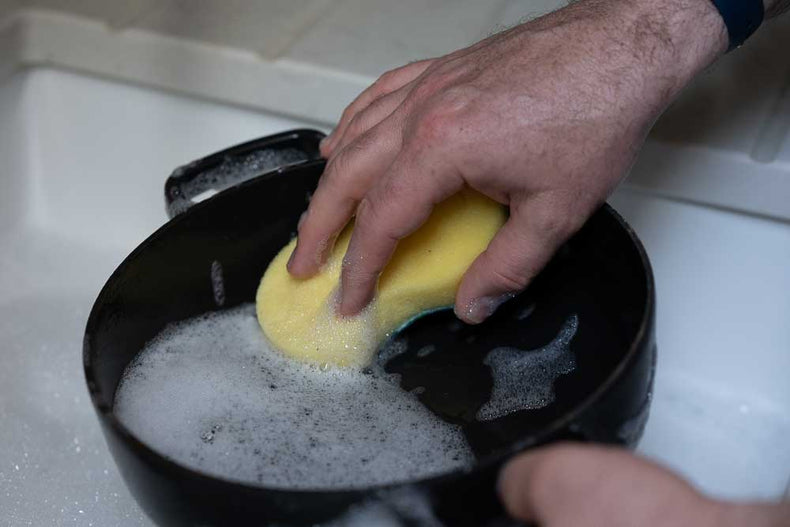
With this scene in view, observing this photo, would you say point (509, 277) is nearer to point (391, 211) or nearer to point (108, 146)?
point (391, 211)

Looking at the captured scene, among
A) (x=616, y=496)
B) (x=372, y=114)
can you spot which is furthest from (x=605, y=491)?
(x=372, y=114)

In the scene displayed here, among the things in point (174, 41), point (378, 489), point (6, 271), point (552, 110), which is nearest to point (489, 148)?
point (552, 110)

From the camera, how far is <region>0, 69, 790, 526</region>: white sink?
668 millimetres

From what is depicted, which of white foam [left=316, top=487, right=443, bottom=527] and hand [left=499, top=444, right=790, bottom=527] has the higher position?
hand [left=499, top=444, right=790, bottom=527]

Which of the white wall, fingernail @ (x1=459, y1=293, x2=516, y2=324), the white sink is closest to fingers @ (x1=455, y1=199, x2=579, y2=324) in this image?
fingernail @ (x1=459, y1=293, x2=516, y2=324)

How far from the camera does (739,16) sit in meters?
0.55

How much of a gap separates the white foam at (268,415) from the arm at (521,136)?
60mm

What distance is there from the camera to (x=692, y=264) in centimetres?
71

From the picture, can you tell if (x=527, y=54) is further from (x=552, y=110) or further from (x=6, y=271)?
(x=6, y=271)

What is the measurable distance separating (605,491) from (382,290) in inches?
9.9

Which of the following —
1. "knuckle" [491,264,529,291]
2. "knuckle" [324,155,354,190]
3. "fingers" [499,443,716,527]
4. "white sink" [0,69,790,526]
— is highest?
"fingers" [499,443,716,527]

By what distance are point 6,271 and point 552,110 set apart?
53cm

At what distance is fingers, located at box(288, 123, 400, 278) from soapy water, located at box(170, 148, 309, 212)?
0.31 ft

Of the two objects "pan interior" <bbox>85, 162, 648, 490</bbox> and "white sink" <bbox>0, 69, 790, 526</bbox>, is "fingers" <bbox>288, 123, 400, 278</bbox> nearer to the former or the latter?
"pan interior" <bbox>85, 162, 648, 490</bbox>
